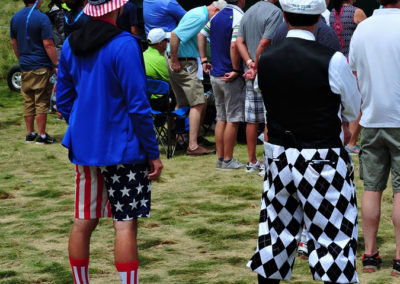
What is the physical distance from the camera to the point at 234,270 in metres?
4.55

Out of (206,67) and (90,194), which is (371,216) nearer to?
(90,194)

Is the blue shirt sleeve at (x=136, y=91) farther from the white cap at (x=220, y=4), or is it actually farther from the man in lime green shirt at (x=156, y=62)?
the man in lime green shirt at (x=156, y=62)

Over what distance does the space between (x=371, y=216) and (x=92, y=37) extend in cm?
207

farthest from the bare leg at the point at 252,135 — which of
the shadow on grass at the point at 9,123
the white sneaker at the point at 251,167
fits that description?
the shadow on grass at the point at 9,123

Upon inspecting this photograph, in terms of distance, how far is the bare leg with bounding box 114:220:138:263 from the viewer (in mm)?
3551

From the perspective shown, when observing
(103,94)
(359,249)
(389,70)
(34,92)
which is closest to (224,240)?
(359,249)

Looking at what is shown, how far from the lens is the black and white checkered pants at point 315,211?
324 cm

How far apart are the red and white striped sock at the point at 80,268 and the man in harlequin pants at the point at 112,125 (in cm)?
23

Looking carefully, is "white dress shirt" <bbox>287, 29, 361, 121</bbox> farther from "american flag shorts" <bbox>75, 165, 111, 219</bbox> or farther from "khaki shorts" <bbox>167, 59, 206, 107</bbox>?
"khaki shorts" <bbox>167, 59, 206, 107</bbox>

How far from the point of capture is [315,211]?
3.27m

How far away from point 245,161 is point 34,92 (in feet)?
9.62

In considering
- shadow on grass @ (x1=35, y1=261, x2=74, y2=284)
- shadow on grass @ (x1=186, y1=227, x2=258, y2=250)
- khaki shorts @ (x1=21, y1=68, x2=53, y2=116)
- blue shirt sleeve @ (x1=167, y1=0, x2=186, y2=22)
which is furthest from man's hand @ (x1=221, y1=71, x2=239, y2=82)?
shadow on grass @ (x1=35, y1=261, x2=74, y2=284)

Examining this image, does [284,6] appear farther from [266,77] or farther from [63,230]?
[63,230]

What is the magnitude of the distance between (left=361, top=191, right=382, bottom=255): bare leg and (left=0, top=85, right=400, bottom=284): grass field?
0.18m
